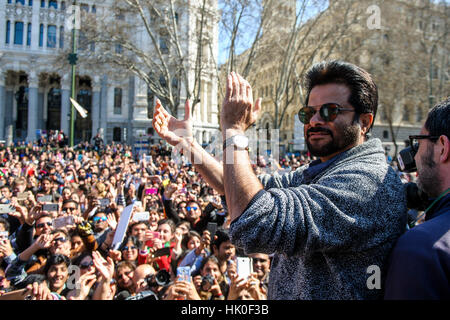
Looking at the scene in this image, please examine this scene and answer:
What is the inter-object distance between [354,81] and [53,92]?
45.4 metres

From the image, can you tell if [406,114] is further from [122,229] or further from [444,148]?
[444,148]

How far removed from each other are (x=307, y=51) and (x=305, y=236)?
22.0m

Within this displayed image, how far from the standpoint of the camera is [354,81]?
1513 millimetres

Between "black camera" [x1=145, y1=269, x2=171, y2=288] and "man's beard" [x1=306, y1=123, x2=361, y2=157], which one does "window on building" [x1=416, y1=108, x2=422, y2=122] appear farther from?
"man's beard" [x1=306, y1=123, x2=361, y2=157]

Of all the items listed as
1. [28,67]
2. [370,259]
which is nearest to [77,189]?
[370,259]

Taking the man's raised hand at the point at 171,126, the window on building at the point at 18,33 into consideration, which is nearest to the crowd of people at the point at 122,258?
the man's raised hand at the point at 171,126

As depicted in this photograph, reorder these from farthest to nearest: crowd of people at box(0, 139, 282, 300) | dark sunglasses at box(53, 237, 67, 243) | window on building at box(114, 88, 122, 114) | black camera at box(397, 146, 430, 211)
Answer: window on building at box(114, 88, 122, 114) → dark sunglasses at box(53, 237, 67, 243) → crowd of people at box(0, 139, 282, 300) → black camera at box(397, 146, 430, 211)

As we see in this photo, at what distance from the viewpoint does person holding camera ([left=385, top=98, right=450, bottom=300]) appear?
1048 millimetres

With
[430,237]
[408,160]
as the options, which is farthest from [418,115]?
[430,237]

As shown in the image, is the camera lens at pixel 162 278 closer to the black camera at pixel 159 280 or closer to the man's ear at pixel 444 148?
the black camera at pixel 159 280

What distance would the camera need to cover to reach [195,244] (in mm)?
4477

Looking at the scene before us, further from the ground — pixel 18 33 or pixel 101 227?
pixel 18 33

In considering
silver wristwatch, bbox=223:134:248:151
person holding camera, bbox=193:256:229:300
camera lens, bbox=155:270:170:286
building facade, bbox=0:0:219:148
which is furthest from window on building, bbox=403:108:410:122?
silver wristwatch, bbox=223:134:248:151
